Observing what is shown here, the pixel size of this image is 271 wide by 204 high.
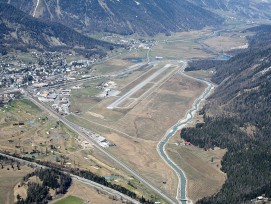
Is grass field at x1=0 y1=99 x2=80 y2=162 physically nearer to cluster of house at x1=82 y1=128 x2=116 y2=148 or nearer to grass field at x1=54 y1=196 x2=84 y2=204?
cluster of house at x1=82 y1=128 x2=116 y2=148

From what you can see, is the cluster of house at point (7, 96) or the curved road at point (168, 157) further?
the cluster of house at point (7, 96)

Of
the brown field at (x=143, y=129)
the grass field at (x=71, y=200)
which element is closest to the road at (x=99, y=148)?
the brown field at (x=143, y=129)

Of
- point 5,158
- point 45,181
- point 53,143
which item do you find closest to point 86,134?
point 53,143

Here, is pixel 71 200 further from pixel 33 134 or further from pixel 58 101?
pixel 58 101

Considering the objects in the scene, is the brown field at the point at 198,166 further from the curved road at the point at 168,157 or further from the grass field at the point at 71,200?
the grass field at the point at 71,200

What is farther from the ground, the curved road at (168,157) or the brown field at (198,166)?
the brown field at (198,166)
